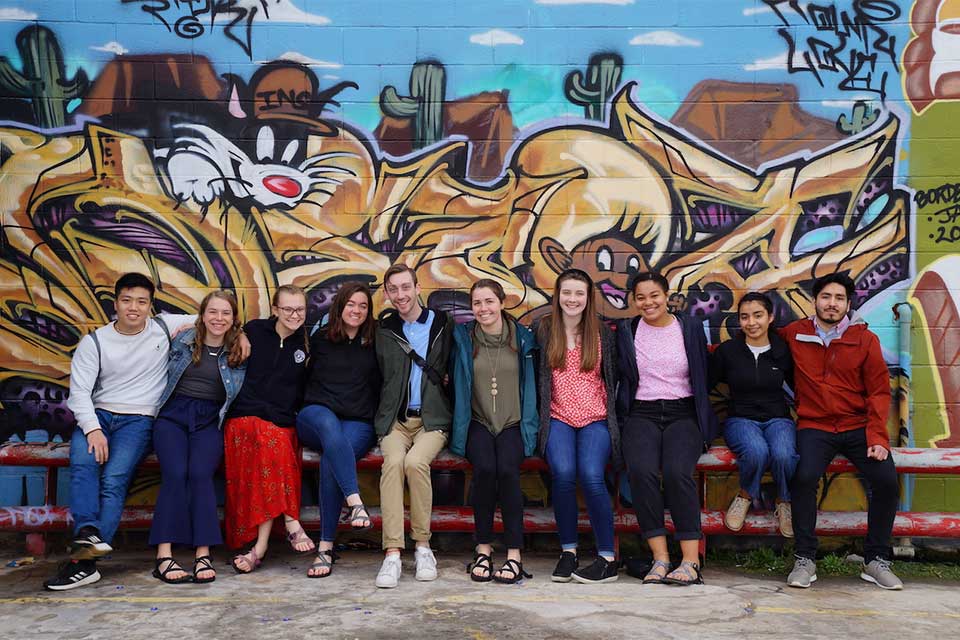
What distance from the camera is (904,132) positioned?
584 cm

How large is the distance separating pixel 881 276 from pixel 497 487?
2814 millimetres

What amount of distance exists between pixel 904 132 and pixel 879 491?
2.31 m

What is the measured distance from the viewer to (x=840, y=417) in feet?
17.3

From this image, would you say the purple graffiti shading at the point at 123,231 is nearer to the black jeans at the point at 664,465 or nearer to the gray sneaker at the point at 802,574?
the black jeans at the point at 664,465

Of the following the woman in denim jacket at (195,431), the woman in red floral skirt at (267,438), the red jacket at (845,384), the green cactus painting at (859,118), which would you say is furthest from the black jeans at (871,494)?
the woman in denim jacket at (195,431)

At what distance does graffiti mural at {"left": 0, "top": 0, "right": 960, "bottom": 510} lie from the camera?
5.86 m

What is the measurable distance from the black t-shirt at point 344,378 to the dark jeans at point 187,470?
1.93ft

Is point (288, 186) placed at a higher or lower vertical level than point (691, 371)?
higher

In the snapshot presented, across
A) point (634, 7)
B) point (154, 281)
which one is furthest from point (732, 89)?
point (154, 281)

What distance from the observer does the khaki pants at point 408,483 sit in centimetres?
509

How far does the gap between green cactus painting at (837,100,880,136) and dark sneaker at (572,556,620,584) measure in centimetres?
312

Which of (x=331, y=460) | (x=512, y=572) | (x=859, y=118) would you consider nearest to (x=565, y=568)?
(x=512, y=572)

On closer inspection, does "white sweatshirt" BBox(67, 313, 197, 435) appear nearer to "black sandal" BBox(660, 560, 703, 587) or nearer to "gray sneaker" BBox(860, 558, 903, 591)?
"black sandal" BBox(660, 560, 703, 587)

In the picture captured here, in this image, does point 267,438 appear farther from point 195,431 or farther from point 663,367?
point 663,367
